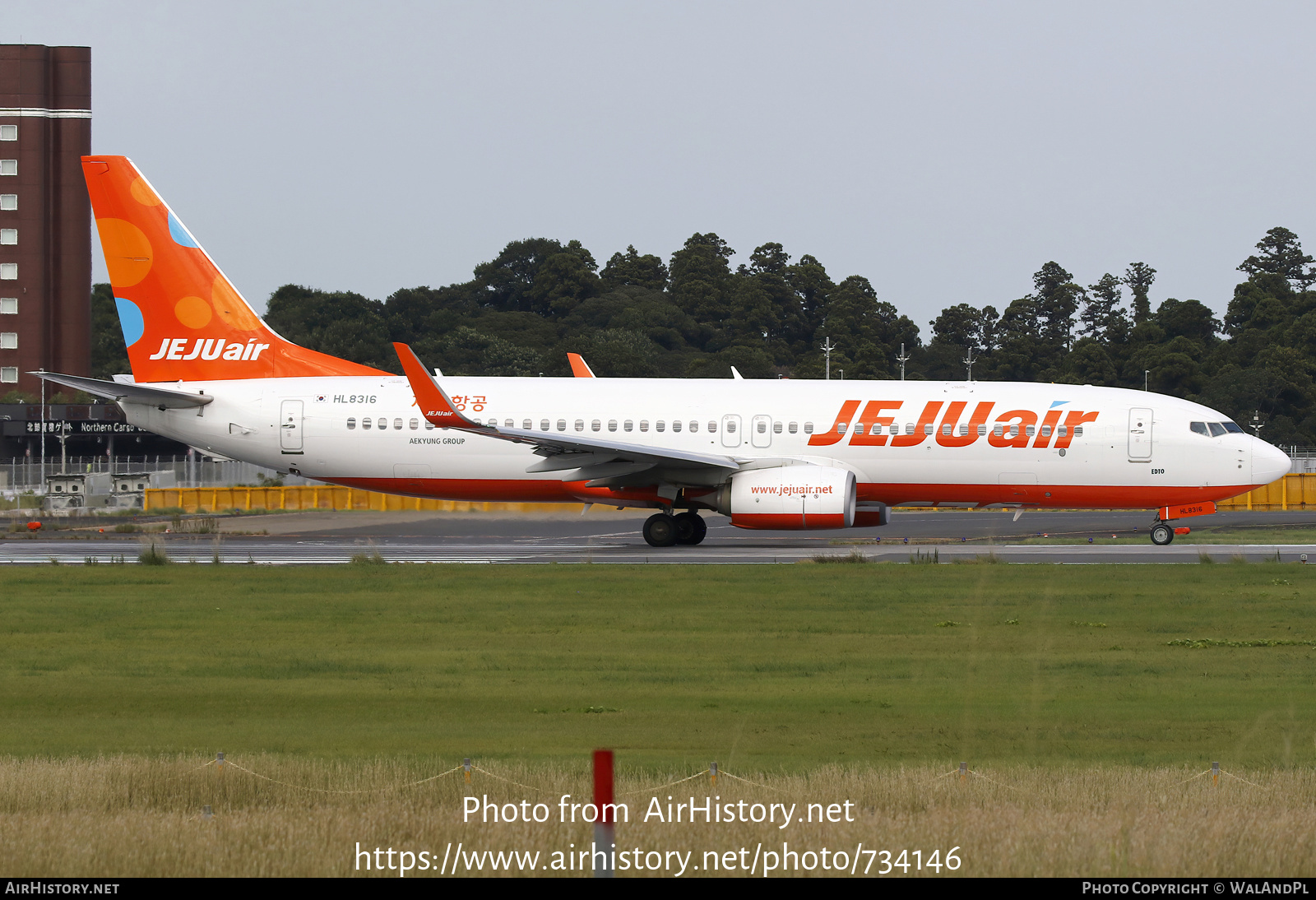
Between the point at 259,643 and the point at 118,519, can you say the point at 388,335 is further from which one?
the point at 259,643

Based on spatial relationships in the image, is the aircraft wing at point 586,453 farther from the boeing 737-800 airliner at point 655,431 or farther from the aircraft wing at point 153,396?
the aircraft wing at point 153,396

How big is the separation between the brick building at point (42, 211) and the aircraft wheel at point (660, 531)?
3154 inches

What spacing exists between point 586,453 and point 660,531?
2.68 meters

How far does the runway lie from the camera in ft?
88.0

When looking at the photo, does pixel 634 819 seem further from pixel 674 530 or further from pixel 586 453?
pixel 674 530

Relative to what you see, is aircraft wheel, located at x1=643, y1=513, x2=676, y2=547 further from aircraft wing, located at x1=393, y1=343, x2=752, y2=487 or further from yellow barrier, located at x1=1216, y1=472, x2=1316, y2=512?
yellow barrier, located at x1=1216, y1=472, x2=1316, y2=512

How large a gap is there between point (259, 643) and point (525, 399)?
1454 cm

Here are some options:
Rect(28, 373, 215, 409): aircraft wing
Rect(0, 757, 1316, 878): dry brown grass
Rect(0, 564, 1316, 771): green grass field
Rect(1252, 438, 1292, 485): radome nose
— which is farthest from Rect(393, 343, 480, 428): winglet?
Rect(0, 757, 1316, 878): dry brown grass

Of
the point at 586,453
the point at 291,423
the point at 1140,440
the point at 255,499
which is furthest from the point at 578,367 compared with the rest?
the point at 255,499

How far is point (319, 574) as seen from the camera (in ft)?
74.9

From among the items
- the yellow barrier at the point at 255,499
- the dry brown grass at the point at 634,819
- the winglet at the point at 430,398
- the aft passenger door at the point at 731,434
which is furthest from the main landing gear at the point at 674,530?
the dry brown grass at the point at 634,819

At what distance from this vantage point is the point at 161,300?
31141mm

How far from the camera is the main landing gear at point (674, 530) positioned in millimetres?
29547
